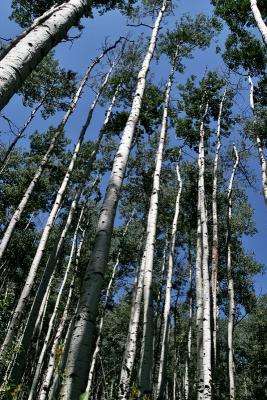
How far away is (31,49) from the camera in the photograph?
→ 3.27 metres

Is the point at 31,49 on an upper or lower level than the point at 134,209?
lower

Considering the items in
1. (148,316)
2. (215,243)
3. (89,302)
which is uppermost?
(215,243)

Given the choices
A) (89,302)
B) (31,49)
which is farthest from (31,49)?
(89,302)

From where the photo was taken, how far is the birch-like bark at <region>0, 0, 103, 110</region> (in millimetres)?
2840

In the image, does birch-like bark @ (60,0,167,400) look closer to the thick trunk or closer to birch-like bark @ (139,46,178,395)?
the thick trunk

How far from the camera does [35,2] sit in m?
10.5

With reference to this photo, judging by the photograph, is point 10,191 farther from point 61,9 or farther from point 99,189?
point 61,9

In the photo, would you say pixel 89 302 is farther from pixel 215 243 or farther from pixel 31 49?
pixel 215 243

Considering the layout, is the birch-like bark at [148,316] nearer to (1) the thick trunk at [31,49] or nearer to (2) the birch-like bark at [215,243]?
(2) the birch-like bark at [215,243]

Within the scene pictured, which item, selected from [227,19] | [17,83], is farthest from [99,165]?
[17,83]

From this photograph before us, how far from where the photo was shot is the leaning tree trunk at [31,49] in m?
2.84

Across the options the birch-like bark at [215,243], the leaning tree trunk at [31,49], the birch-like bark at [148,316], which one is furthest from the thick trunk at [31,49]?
the birch-like bark at [215,243]

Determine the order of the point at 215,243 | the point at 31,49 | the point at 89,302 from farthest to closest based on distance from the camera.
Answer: the point at 215,243
the point at 89,302
the point at 31,49

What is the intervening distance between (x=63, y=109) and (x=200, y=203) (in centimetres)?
707
